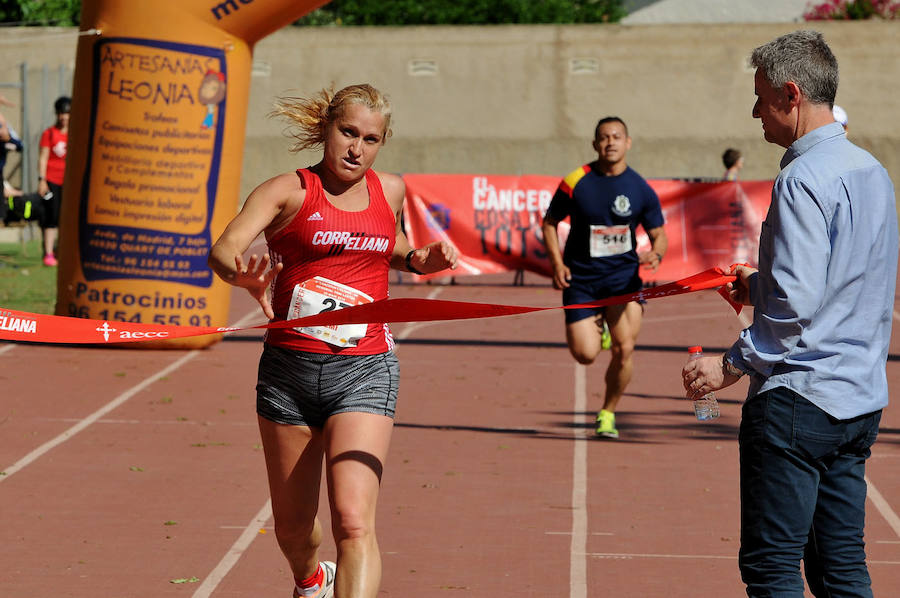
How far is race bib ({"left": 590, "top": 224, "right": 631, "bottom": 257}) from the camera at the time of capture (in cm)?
902

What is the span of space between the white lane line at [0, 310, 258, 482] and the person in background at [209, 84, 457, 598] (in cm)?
343

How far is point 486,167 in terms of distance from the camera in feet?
102

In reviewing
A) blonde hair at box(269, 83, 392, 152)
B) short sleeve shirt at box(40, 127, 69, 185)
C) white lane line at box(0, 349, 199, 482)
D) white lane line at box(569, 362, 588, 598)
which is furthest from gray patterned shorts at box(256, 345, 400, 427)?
short sleeve shirt at box(40, 127, 69, 185)

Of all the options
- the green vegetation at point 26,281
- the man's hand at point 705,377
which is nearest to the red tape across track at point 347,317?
the man's hand at point 705,377

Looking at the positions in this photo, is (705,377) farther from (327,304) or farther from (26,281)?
(26,281)

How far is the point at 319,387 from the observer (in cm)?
464

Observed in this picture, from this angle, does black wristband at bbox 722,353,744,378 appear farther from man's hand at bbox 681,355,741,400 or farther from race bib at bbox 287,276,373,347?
race bib at bbox 287,276,373,347

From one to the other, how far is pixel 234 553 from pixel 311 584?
49.3 inches

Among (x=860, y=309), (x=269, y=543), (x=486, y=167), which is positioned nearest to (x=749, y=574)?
(x=860, y=309)

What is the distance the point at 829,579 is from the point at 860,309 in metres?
0.79

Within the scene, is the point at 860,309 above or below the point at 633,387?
above

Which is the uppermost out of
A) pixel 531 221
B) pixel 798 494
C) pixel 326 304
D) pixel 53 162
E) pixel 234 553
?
pixel 53 162

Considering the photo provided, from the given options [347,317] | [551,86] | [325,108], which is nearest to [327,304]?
[347,317]

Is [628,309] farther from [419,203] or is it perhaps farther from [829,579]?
[419,203]
